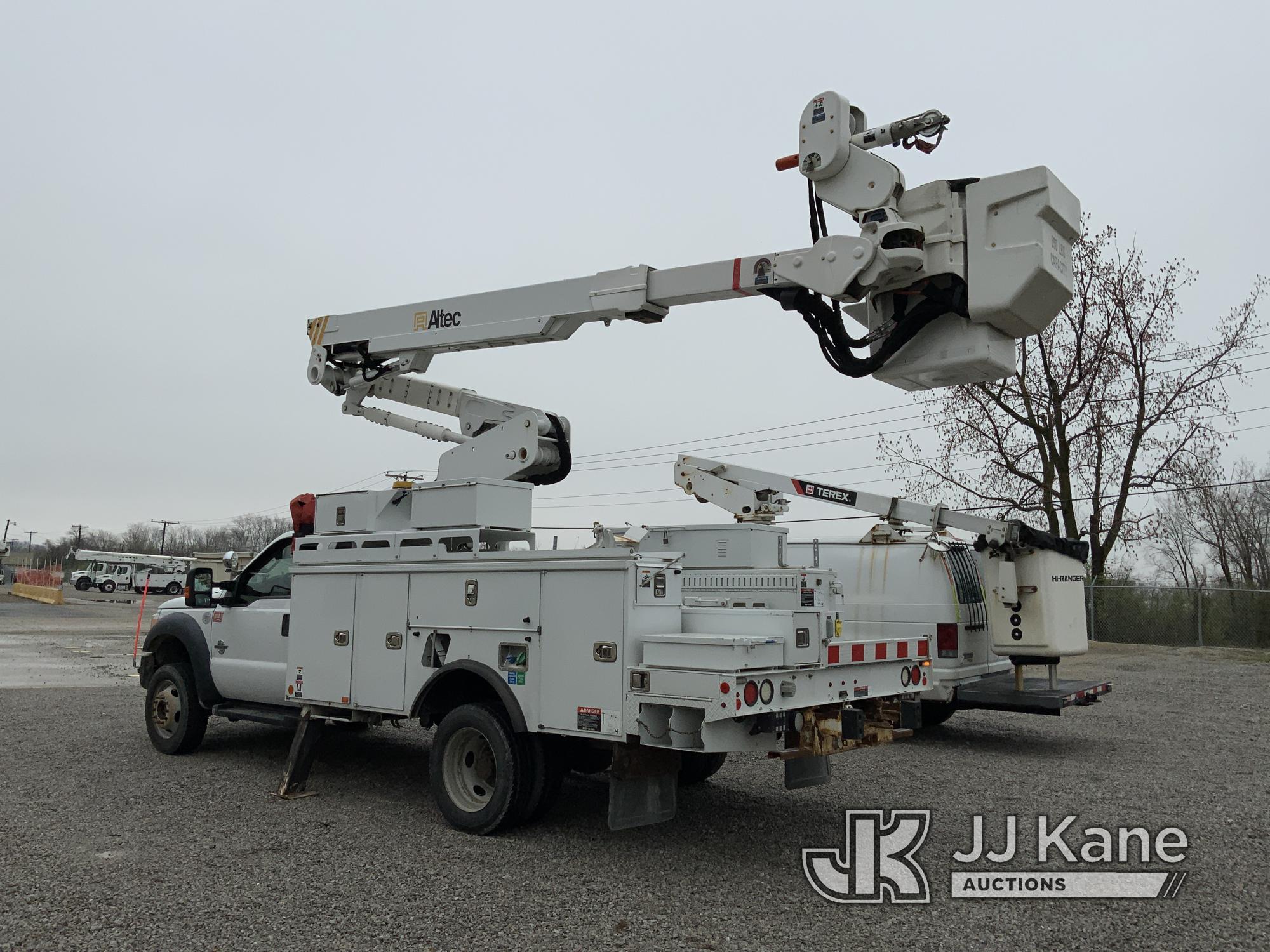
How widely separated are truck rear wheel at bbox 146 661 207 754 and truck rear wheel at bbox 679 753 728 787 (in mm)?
4478

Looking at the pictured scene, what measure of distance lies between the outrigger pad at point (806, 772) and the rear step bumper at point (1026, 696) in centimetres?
400

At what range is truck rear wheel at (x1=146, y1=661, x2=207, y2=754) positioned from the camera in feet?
29.5

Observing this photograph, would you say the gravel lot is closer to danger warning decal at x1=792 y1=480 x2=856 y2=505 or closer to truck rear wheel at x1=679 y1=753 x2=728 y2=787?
truck rear wheel at x1=679 y1=753 x2=728 y2=787

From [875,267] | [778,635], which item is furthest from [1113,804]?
[875,267]

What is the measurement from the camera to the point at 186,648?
914cm

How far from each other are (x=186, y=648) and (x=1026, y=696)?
26.3 feet

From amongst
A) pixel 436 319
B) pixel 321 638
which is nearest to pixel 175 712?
pixel 321 638

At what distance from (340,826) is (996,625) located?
6.58 meters

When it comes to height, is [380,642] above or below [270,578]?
below

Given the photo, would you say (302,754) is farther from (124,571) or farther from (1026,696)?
(124,571)

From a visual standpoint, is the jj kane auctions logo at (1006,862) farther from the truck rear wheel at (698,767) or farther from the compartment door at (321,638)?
the compartment door at (321,638)

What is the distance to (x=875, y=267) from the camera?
5.88 metres

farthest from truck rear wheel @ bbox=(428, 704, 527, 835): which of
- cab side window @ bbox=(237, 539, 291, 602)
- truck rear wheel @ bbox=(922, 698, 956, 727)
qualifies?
truck rear wheel @ bbox=(922, 698, 956, 727)

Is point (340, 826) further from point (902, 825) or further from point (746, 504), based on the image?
point (746, 504)
